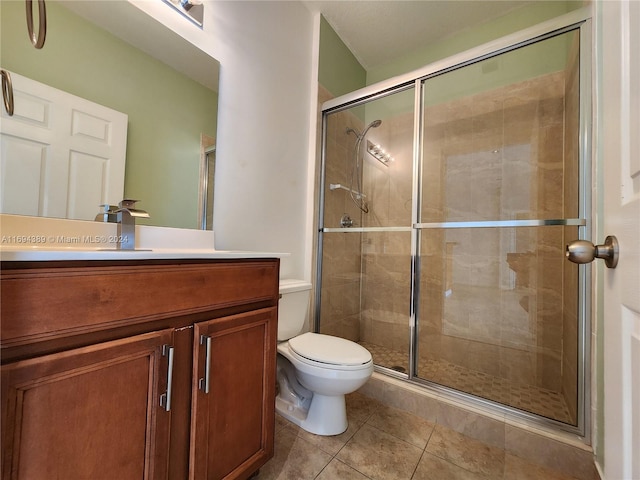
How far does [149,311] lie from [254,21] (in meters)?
1.71

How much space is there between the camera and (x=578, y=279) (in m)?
1.37

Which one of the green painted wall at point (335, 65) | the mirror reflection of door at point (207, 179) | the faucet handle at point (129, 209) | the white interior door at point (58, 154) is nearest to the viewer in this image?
the white interior door at point (58, 154)

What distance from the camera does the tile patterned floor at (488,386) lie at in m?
1.47

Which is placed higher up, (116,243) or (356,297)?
(116,243)

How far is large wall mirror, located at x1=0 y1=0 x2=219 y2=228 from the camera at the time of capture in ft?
3.10

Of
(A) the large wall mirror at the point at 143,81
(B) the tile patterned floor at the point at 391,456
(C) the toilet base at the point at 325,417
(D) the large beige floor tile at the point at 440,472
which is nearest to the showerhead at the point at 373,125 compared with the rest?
(A) the large wall mirror at the point at 143,81

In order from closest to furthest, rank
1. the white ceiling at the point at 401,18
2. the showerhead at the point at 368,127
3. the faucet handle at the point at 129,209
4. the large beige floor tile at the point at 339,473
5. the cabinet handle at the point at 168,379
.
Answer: the cabinet handle at the point at 168,379 → the faucet handle at the point at 129,209 → the large beige floor tile at the point at 339,473 → the white ceiling at the point at 401,18 → the showerhead at the point at 368,127

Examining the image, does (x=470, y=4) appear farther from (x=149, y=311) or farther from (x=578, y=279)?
(x=149, y=311)

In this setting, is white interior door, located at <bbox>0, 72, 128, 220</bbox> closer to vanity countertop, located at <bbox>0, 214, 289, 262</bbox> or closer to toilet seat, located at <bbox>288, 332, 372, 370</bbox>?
vanity countertop, located at <bbox>0, 214, 289, 262</bbox>

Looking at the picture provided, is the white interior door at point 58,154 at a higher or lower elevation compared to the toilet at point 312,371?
higher

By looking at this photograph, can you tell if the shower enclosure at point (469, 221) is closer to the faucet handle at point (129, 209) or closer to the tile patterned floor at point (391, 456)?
the tile patterned floor at point (391, 456)

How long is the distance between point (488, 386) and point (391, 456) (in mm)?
932

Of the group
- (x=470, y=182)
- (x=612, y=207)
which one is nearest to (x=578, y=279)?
(x=470, y=182)

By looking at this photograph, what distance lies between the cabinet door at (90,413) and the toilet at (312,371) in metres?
0.68
